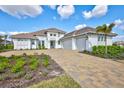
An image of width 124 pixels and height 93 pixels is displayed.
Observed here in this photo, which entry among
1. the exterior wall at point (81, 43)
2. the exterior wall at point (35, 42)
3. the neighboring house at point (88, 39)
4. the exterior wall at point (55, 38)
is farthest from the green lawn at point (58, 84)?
the exterior wall at point (55, 38)

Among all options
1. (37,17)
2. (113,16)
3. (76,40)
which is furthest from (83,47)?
(37,17)

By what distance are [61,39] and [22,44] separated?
875 centimetres

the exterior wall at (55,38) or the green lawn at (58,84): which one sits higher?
the exterior wall at (55,38)

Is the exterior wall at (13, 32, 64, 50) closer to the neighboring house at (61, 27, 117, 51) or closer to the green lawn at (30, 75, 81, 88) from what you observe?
the neighboring house at (61, 27, 117, 51)

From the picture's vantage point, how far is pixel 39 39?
3250 cm

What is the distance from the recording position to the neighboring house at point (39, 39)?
3028 centimetres

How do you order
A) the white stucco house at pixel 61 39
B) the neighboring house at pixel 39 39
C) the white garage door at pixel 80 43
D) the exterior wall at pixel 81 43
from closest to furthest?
the white stucco house at pixel 61 39
the exterior wall at pixel 81 43
the white garage door at pixel 80 43
the neighboring house at pixel 39 39

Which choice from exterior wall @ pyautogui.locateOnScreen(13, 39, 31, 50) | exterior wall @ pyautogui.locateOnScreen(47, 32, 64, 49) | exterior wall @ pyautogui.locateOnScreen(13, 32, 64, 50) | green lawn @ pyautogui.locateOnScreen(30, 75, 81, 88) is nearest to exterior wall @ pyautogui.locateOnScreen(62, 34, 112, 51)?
exterior wall @ pyautogui.locateOnScreen(47, 32, 64, 49)

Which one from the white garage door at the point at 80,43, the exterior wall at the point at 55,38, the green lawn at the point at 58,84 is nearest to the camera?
the green lawn at the point at 58,84

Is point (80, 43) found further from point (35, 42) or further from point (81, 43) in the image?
point (35, 42)

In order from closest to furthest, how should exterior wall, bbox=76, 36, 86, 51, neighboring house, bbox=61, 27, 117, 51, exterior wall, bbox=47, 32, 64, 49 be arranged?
neighboring house, bbox=61, 27, 117, 51 → exterior wall, bbox=76, 36, 86, 51 → exterior wall, bbox=47, 32, 64, 49

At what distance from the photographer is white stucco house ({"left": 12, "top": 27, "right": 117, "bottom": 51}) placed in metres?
21.2

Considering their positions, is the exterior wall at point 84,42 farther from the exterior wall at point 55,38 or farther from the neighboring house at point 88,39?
the exterior wall at point 55,38
